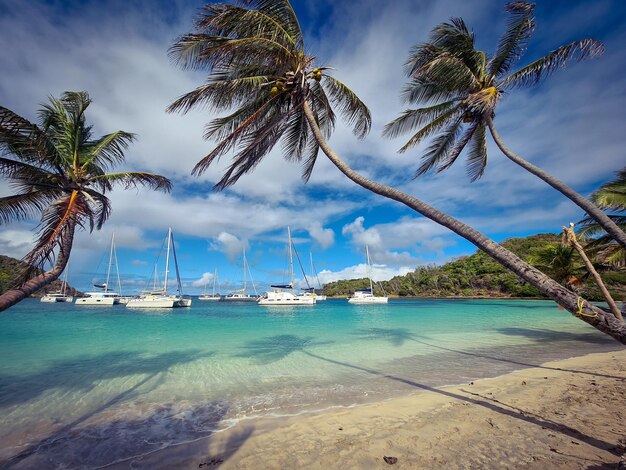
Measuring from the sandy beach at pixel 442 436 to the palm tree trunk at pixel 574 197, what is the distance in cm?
299

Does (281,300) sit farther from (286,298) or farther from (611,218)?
(611,218)

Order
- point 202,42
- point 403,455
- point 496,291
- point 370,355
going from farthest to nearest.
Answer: point 496,291
point 370,355
point 202,42
point 403,455

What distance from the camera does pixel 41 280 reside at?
166 inches

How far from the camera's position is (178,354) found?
38.3 feet

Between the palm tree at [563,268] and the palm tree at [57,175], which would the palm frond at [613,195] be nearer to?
the palm tree at [563,268]

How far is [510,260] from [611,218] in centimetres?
1543

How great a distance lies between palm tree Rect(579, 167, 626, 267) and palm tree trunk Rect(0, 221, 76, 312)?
43.1 feet

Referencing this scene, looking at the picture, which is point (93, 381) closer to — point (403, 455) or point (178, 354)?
point (178, 354)

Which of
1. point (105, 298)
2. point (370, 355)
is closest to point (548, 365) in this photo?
point (370, 355)

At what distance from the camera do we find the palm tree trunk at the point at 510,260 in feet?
10.6

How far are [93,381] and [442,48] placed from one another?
13.3 m

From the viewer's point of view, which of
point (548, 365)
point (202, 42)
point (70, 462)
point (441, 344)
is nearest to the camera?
point (70, 462)

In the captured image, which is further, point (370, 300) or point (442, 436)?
point (370, 300)

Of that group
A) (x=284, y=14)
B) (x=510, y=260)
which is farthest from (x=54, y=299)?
(x=510, y=260)
